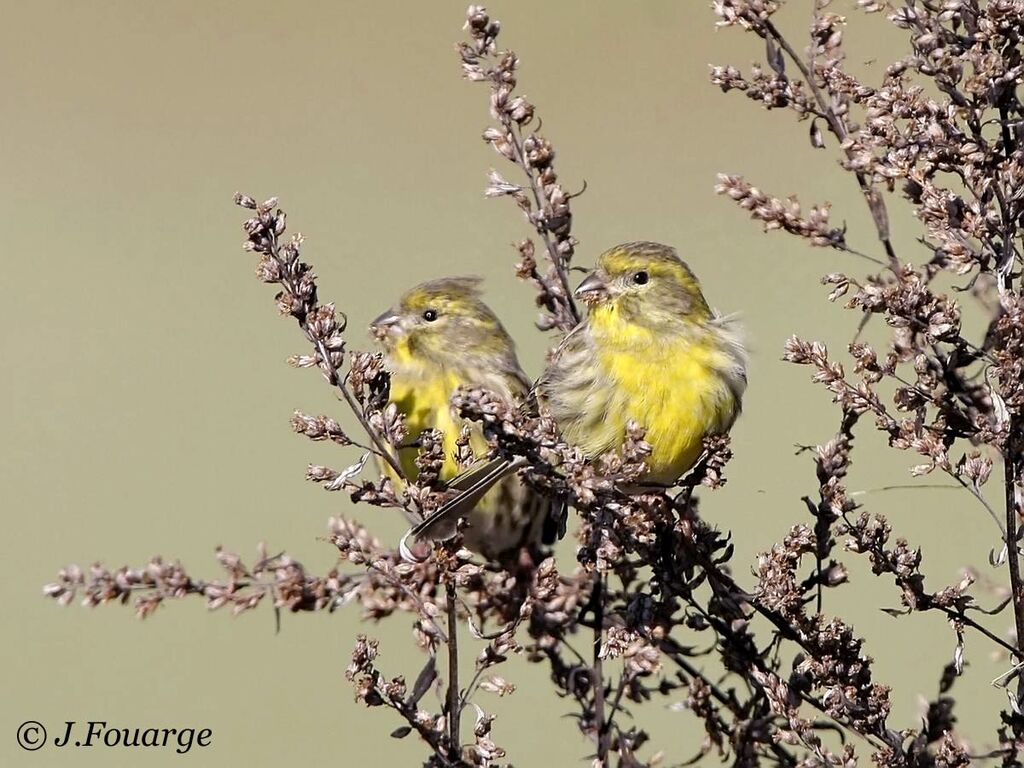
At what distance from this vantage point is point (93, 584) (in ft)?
7.46

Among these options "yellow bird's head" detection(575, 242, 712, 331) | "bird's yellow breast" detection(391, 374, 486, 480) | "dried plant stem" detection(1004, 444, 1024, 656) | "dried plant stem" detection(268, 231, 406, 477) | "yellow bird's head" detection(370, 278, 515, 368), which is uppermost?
"yellow bird's head" detection(370, 278, 515, 368)

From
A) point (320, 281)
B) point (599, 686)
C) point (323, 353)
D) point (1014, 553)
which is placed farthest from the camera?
point (320, 281)

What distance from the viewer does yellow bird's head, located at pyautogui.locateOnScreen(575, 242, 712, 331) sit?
3.83 meters

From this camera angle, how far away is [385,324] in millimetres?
4578

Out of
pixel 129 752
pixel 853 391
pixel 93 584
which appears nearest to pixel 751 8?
pixel 853 391

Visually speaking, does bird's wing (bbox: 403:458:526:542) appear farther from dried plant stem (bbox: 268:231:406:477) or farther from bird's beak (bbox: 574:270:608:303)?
bird's beak (bbox: 574:270:608:303)

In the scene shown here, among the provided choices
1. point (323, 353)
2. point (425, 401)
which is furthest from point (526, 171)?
point (425, 401)

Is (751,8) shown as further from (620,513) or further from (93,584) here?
→ (93,584)

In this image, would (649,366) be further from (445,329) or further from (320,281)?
(320,281)

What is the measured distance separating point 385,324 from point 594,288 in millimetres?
939

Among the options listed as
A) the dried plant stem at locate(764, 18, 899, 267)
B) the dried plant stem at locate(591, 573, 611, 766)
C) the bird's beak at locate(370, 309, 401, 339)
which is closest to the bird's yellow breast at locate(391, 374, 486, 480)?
the bird's beak at locate(370, 309, 401, 339)

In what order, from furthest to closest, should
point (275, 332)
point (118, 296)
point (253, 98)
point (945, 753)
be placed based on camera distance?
point (253, 98) < point (118, 296) < point (275, 332) < point (945, 753)

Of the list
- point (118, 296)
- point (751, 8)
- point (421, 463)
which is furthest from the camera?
point (118, 296)

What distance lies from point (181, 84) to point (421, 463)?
11.9 m
